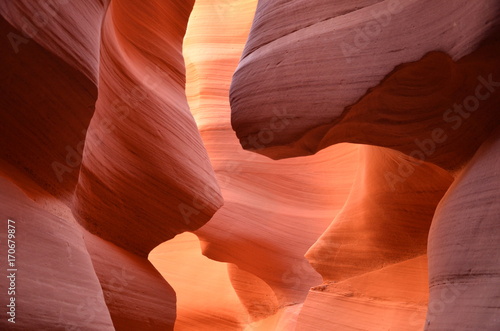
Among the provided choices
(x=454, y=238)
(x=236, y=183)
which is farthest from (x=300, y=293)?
(x=454, y=238)

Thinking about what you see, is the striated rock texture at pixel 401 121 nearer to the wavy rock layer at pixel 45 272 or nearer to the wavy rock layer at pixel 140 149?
the wavy rock layer at pixel 140 149

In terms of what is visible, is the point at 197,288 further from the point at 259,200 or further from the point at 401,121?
the point at 401,121

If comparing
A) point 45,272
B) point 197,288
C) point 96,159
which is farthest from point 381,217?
point 197,288

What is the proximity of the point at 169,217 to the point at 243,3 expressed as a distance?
220 inches

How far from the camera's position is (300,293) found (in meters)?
7.30

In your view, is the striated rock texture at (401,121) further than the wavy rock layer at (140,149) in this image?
No

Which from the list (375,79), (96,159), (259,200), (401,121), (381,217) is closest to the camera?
(375,79)

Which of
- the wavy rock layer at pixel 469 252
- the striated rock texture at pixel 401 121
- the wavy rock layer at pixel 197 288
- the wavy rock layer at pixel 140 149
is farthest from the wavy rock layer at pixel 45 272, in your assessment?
the wavy rock layer at pixel 197 288

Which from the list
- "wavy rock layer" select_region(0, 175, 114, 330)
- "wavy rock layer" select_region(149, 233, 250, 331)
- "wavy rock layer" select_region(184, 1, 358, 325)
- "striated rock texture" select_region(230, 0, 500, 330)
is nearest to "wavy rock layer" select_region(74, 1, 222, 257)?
"striated rock texture" select_region(230, 0, 500, 330)

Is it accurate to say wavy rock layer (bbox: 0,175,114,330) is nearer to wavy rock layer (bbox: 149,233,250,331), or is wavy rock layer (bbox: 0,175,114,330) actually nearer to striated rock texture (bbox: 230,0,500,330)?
striated rock texture (bbox: 230,0,500,330)

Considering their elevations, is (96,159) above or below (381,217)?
above

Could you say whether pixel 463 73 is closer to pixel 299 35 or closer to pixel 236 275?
pixel 299 35

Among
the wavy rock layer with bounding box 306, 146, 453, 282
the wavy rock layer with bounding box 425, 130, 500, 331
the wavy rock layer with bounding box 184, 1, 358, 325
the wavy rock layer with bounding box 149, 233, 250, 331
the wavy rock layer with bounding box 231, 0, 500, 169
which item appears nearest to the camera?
the wavy rock layer with bounding box 425, 130, 500, 331

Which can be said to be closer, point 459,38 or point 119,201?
point 459,38
